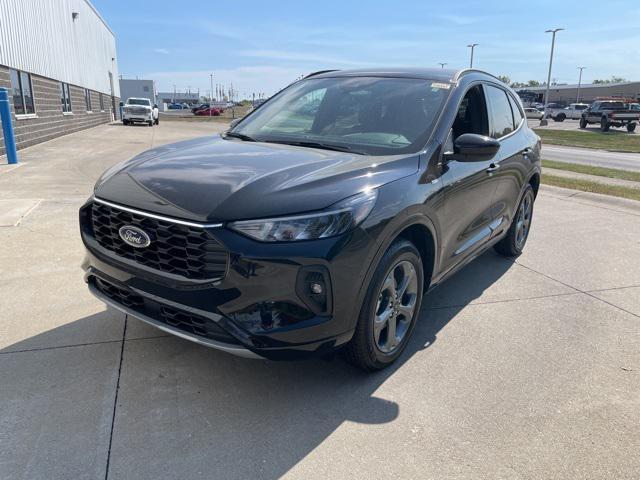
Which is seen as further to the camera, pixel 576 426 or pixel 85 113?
pixel 85 113

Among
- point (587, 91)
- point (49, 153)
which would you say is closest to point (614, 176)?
point (49, 153)

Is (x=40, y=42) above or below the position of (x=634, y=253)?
above

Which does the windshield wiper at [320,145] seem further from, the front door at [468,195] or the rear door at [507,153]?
the rear door at [507,153]

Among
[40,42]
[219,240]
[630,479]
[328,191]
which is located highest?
[40,42]

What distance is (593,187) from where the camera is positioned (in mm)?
9820

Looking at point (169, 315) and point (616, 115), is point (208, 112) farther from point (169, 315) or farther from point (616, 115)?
point (169, 315)

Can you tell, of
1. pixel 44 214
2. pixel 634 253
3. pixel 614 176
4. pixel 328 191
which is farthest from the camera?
pixel 614 176

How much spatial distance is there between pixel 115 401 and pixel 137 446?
1.39 feet

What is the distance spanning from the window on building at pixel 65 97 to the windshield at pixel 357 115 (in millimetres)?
21521

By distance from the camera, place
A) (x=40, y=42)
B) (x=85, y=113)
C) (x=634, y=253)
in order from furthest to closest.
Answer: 1. (x=85, y=113)
2. (x=40, y=42)
3. (x=634, y=253)

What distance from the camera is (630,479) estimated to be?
2.39 metres

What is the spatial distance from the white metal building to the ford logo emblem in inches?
486

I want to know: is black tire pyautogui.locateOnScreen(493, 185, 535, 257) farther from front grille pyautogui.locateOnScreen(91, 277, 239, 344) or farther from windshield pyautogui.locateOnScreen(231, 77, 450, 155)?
front grille pyautogui.locateOnScreen(91, 277, 239, 344)

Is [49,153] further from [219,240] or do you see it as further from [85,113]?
[85,113]
